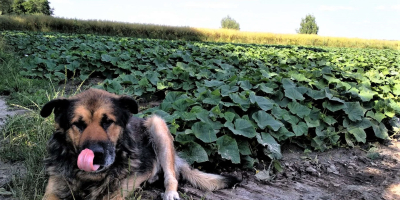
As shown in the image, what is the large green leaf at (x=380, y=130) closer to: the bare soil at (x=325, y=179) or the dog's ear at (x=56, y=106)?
the bare soil at (x=325, y=179)

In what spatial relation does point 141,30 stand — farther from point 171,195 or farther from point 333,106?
point 171,195

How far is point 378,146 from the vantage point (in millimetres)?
5199

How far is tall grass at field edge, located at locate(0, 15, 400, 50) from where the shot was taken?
29906 mm

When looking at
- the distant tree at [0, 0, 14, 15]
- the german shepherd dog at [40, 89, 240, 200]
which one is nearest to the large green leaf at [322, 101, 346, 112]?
the german shepherd dog at [40, 89, 240, 200]

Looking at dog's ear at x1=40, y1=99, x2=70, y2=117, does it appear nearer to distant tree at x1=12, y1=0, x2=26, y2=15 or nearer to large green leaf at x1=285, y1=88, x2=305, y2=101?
large green leaf at x1=285, y1=88, x2=305, y2=101

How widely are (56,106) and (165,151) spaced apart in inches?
47.3

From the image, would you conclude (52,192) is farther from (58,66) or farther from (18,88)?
(58,66)

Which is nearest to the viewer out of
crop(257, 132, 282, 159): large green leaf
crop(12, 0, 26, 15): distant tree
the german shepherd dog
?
the german shepherd dog

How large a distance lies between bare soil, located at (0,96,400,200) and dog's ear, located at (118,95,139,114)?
863mm

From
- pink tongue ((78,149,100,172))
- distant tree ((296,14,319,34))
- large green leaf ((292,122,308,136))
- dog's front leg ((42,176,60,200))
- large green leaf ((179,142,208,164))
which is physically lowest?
dog's front leg ((42,176,60,200))

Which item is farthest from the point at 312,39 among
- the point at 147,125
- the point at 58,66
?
the point at 147,125

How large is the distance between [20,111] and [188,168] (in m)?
3.76

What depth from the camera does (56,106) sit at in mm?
2812

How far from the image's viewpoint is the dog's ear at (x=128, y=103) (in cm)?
298
